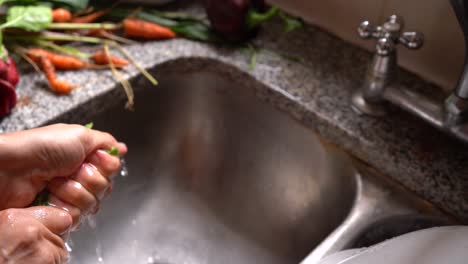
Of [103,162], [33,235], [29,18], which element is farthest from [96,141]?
[29,18]

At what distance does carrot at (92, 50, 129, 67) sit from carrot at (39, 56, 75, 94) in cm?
7

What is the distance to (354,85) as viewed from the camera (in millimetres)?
747

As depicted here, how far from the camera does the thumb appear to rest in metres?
0.49

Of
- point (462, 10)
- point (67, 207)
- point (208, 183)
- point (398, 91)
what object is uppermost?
point (462, 10)

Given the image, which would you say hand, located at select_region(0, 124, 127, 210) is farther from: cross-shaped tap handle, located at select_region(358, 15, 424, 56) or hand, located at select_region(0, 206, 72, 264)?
cross-shaped tap handle, located at select_region(358, 15, 424, 56)

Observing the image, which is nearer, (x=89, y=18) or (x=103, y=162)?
(x=103, y=162)

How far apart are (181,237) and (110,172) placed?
0.27 metres

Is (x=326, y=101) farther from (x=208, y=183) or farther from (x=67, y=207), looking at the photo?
(x=67, y=207)

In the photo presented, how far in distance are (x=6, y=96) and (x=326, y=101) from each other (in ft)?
1.41

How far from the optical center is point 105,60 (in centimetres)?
76

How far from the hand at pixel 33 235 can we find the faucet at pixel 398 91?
0.42m

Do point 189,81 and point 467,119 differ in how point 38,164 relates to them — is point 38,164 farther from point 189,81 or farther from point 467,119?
point 467,119

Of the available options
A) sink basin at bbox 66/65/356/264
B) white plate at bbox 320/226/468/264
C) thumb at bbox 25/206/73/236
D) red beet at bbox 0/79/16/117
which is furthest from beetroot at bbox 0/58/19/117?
white plate at bbox 320/226/468/264

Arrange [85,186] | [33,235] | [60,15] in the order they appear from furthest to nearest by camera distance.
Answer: [60,15] → [85,186] → [33,235]
